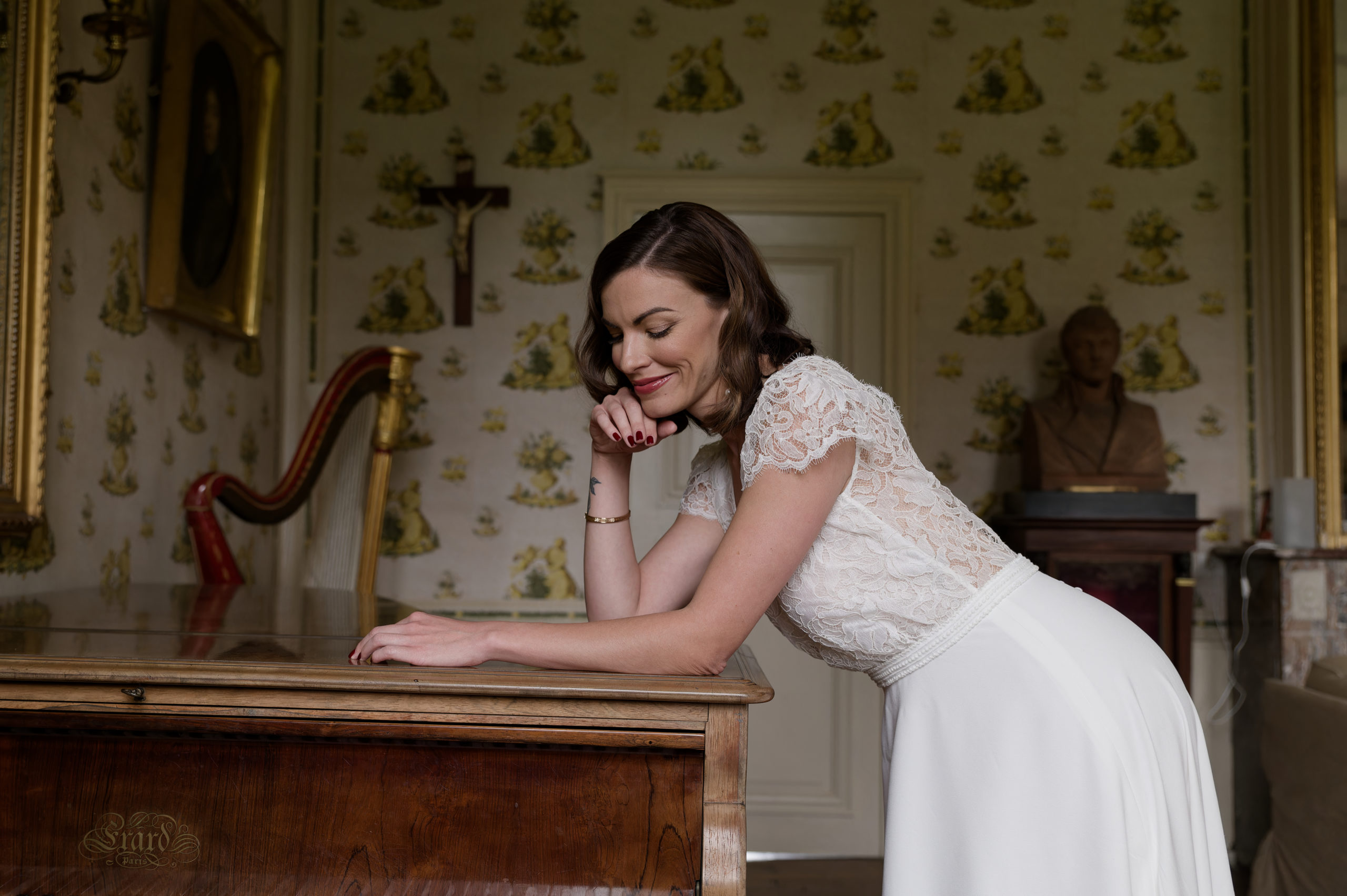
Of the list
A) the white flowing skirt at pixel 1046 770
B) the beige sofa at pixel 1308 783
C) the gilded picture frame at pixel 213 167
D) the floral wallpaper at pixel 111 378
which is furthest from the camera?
the gilded picture frame at pixel 213 167

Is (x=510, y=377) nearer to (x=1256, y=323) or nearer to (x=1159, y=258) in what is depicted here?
(x=1159, y=258)

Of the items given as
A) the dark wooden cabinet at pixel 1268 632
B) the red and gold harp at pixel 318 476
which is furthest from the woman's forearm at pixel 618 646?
the dark wooden cabinet at pixel 1268 632

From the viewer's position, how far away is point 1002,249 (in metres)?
4.52

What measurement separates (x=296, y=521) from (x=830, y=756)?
2447 mm

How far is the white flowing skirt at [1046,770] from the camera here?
1.35 metres

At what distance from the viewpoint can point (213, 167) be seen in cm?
341

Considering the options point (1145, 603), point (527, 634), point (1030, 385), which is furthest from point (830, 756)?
point (527, 634)

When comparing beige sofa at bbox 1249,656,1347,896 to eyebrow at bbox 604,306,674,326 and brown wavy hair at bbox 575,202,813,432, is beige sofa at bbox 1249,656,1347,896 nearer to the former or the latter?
brown wavy hair at bbox 575,202,813,432

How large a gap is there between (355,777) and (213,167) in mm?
2801

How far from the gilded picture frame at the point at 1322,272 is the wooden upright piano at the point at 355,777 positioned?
3873 mm

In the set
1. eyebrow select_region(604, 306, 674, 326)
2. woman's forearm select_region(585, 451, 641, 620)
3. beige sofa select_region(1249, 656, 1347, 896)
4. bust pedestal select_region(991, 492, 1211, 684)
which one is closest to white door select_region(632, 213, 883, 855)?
bust pedestal select_region(991, 492, 1211, 684)

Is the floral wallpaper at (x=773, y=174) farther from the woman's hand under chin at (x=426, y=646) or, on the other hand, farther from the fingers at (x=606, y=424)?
the woman's hand under chin at (x=426, y=646)

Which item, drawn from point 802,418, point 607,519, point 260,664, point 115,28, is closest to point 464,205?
point 115,28

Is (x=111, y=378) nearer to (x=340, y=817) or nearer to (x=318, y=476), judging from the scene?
(x=318, y=476)
